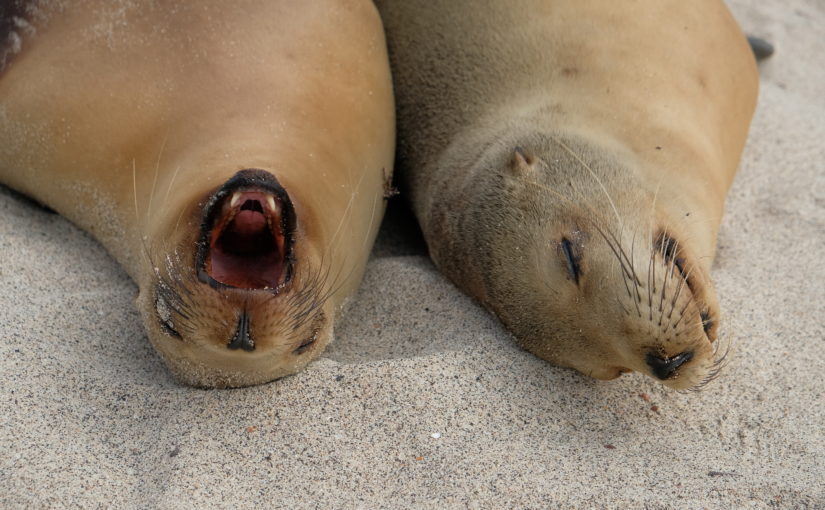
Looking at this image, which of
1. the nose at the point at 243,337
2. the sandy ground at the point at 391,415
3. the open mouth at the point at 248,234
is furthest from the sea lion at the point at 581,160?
the nose at the point at 243,337

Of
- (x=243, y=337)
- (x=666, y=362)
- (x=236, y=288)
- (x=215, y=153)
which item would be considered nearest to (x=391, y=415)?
(x=243, y=337)

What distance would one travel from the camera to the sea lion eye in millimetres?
2979

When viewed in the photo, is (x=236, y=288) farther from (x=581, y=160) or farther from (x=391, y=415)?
(x=581, y=160)

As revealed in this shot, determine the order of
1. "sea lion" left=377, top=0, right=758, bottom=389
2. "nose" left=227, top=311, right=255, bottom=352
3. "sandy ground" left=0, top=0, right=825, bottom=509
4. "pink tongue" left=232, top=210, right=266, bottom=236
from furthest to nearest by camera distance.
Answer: "sea lion" left=377, top=0, right=758, bottom=389 < "pink tongue" left=232, top=210, right=266, bottom=236 < "sandy ground" left=0, top=0, right=825, bottom=509 < "nose" left=227, top=311, right=255, bottom=352

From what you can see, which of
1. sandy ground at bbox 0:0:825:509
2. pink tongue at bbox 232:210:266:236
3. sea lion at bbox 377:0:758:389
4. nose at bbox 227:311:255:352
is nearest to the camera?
nose at bbox 227:311:255:352

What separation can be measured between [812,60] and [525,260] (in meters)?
3.58

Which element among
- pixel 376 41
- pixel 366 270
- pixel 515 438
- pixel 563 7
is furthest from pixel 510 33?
pixel 515 438

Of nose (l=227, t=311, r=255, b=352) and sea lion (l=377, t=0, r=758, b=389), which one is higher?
nose (l=227, t=311, r=255, b=352)

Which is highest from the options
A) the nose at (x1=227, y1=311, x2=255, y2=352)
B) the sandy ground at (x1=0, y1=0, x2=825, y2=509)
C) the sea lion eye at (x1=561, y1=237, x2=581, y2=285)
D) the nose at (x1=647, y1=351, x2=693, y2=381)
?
the nose at (x1=227, y1=311, x2=255, y2=352)

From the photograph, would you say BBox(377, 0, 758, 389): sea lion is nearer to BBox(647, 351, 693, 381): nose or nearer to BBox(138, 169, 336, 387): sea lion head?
BBox(647, 351, 693, 381): nose

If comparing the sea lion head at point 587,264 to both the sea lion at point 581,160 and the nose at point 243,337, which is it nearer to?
the sea lion at point 581,160

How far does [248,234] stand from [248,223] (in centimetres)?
3

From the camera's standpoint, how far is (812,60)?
5.89 metres

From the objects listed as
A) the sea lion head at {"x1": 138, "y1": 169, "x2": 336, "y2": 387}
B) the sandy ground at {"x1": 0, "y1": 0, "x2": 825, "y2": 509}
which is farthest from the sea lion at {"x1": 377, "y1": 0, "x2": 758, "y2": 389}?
the sea lion head at {"x1": 138, "y1": 169, "x2": 336, "y2": 387}
